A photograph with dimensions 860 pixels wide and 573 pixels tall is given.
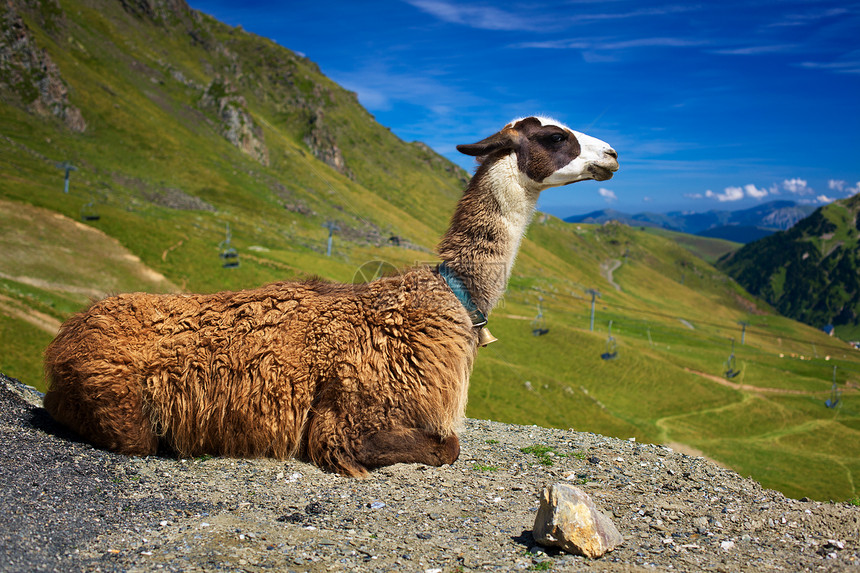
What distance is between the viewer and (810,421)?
85250mm

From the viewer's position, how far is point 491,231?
9.52 metres

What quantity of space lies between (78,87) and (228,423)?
140 m

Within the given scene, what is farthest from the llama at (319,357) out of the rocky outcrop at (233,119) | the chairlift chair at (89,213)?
the rocky outcrop at (233,119)

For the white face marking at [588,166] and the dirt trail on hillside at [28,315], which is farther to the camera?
the dirt trail on hillside at [28,315]

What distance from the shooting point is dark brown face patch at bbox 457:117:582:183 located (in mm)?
9422

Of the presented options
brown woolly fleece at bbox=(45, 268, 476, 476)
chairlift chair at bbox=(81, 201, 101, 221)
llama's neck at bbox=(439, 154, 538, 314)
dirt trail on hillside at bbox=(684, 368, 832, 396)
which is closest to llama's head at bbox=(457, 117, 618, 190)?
llama's neck at bbox=(439, 154, 538, 314)

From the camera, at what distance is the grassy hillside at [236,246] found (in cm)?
4575

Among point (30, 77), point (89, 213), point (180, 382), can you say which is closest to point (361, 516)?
point (180, 382)

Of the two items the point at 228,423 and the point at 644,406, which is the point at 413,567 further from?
the point at 644,406

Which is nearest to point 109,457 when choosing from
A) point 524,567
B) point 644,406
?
point 524,567

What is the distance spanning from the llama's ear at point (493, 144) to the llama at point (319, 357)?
0.09 ft

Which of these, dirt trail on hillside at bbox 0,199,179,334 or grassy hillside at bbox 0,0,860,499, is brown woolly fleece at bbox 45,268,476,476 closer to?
grassy hillside at bbox 0,0,860,499

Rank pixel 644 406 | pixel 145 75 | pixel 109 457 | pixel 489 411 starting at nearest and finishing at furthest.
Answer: pixel 109 457, pixel 489 411, pixel 644 406, pixel 145 75

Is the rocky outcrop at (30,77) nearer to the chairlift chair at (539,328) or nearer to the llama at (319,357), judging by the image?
the chairlift chair at (539,328)
